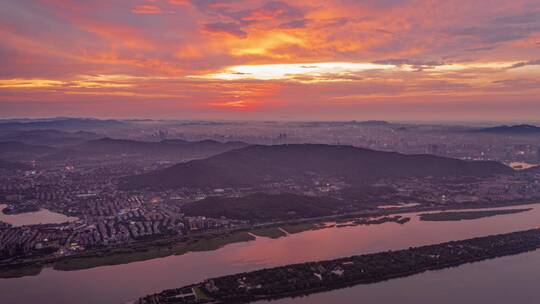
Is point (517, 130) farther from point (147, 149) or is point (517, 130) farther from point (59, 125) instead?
point (59, 125)

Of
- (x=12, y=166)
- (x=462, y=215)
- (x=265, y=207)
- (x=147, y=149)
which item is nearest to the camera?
(x=462, y=215)

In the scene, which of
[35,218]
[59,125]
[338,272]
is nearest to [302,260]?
[338,272]

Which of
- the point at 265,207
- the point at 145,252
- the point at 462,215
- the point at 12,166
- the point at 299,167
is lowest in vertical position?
the point at 145,252

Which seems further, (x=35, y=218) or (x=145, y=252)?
(x=35, y=218)

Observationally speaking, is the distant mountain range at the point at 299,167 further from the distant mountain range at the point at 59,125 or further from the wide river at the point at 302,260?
the distant mountain range at the point at 59,125

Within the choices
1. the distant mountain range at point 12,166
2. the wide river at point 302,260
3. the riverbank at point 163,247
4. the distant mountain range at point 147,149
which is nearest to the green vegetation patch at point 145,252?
the riverbank at point 163,247

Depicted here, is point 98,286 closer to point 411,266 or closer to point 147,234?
point 147,234

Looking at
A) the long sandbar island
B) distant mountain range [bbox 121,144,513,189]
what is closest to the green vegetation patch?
the long sandbar island
